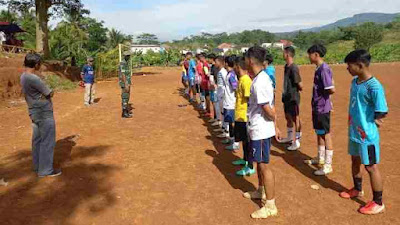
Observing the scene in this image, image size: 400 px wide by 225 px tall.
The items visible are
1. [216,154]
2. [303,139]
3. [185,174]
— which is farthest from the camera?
[303,139]

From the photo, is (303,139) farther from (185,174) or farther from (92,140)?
(92,140)

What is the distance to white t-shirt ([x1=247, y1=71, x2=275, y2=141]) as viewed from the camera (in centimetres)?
358

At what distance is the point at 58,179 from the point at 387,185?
4791mm

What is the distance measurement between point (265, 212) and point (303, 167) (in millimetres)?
1853

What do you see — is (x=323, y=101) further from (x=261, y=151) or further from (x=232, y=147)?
(x=232, y=147)

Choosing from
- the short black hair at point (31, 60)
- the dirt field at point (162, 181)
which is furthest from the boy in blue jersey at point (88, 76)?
the short black hair at point (31, 60)

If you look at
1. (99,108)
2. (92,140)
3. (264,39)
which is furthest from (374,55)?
(264,39)

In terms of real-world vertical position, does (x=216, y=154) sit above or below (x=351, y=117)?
below

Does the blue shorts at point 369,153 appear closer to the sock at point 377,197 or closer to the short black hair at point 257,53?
the sock at point 377,197

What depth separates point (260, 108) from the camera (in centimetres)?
373

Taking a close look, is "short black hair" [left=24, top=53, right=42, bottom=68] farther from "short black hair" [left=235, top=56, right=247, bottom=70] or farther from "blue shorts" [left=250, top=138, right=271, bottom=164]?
"blue shorts" [left=250, top=138, right=271, bottom=164]

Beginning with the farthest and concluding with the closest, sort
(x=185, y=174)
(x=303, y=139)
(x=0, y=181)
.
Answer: (x=303, y=139) → (x=185, y=174) → (x=0, y=181)

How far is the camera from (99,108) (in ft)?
36.4

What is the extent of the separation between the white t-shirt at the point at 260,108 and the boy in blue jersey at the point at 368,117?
101 cm
